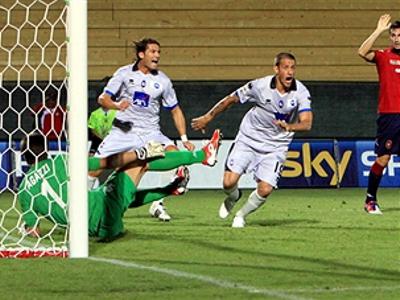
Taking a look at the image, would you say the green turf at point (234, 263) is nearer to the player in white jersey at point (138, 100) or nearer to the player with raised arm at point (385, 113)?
the player with raised arm at point (385, 113)

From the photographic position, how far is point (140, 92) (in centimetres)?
1424

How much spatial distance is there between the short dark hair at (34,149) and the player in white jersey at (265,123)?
5.77 ft

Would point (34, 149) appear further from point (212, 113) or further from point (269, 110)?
point (269, 110)

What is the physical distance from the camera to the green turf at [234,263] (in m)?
7.95

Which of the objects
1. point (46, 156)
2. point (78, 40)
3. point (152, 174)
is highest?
point (78, 40)

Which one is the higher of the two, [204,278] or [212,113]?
[212,113]

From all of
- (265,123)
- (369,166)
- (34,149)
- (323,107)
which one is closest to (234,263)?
(34,149)

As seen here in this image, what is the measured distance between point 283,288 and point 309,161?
13090 millimetres

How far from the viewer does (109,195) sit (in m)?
11.4

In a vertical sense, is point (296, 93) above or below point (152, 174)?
above

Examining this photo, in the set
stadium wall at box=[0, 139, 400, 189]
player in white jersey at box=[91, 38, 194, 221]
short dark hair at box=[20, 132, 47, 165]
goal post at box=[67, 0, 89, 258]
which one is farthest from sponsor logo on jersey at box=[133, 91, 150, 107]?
stadium wall at box=[0, 139, 400, 189]

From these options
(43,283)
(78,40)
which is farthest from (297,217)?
(43,283)

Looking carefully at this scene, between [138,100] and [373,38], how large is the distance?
264 cm

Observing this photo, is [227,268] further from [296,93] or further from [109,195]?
[296,93]
